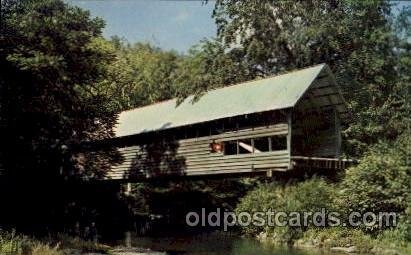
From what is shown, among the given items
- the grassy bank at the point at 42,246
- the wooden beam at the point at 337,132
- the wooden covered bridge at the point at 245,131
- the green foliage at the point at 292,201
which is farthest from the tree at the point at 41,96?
the wooden beam at the point at 337,132

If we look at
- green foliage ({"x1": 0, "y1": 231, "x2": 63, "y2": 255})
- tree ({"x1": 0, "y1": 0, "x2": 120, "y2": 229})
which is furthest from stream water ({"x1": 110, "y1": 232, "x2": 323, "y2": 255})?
green foliage ({"x1": 0, "y1": 231, "x2": 63, "y2": 255})

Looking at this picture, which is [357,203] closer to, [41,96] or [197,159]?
[197,159]

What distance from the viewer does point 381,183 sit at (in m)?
20.3

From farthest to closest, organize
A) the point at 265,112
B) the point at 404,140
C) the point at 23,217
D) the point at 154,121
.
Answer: the point at 154,121
the point at 265,112
the point at 23,217
the point at 404,140

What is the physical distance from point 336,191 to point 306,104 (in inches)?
241

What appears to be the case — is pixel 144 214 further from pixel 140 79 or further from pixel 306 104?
pixel 140 79

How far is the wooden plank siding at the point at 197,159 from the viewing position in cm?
2377

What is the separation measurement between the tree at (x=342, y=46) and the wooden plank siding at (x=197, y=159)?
7047 mm

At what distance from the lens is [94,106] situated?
80.2 feet

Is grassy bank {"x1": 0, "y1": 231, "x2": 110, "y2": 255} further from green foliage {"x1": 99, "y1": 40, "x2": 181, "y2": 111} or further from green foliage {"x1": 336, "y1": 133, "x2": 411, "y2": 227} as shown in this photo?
green foliage {"x1": 99, "y1": 40, "x2": 181, "y2": 111}

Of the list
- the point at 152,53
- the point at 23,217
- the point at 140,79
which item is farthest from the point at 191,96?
the point at 152,53

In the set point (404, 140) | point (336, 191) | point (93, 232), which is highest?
point (404, 140)

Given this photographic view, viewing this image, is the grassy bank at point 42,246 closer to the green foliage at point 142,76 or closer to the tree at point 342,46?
the tree at point 342,46

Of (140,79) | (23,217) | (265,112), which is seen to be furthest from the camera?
(140,79)
